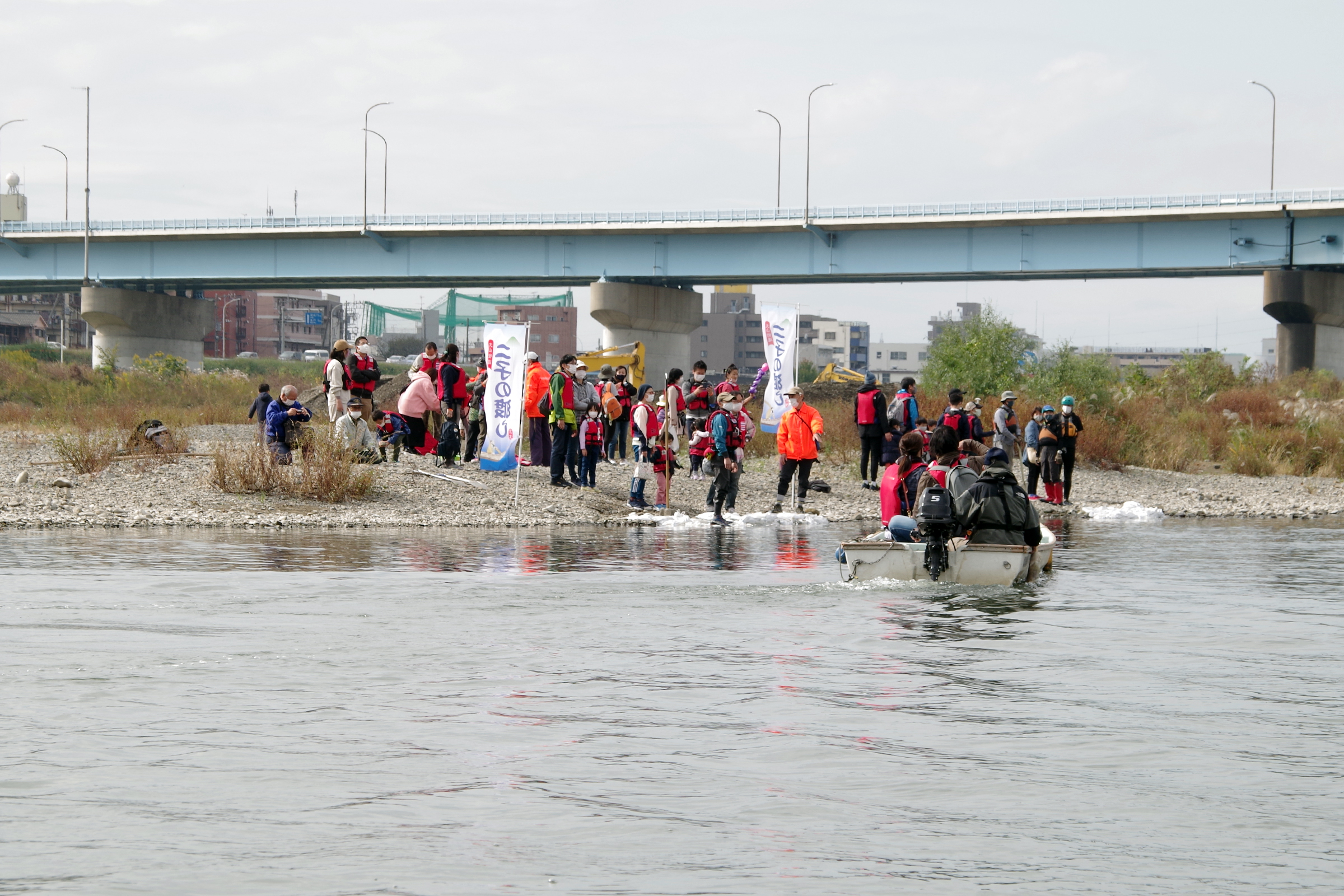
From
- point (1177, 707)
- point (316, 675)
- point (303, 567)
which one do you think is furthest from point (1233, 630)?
point (303, 567)

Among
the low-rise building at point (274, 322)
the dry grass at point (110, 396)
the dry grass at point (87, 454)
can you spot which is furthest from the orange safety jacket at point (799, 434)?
the low-rise building at point (274, 322)

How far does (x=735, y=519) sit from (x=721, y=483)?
86cm

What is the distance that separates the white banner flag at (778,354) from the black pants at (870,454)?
6.71 feet

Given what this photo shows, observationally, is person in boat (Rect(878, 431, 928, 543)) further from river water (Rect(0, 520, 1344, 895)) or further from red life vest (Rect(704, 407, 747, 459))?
red life vest (Rect(704, 407, 747, 459))

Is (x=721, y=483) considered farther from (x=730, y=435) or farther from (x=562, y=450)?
(x=562, y=450)

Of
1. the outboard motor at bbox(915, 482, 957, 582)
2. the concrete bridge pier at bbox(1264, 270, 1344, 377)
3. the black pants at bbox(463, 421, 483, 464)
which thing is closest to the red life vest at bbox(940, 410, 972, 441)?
the black pants at bbox(463, 421, 483, 464)

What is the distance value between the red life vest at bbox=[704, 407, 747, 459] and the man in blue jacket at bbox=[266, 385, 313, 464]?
604cm

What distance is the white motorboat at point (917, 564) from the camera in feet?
42.1

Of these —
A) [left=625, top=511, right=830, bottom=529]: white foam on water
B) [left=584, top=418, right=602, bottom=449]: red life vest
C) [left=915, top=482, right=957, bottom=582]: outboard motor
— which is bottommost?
[left=625, top=511, right=830, bottom=529]: white foam on water

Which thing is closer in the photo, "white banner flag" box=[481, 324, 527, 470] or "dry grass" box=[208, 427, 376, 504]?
"dry grass" box=[208, 427, 376, 504]

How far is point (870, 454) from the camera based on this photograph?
2516 cm

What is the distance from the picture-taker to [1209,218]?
168 feet

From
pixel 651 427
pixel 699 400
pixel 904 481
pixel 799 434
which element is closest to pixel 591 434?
pixel 651 427

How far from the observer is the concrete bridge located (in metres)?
51.5
